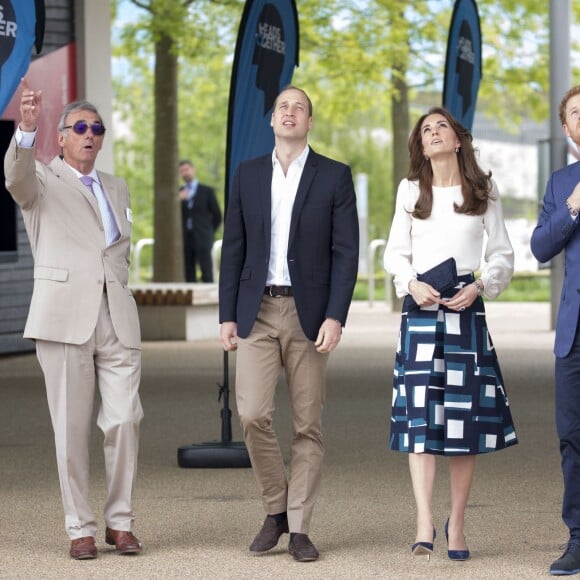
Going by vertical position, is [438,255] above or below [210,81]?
below

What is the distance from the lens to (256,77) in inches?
367

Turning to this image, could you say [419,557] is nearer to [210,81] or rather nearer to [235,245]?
[235,245]

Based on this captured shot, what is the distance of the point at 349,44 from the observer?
968 inches

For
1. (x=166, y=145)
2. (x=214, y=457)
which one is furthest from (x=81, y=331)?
(x=166, y=145)

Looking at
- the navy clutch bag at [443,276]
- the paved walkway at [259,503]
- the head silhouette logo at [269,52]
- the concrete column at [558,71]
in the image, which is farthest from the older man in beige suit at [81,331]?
the concrete column at [558,71]

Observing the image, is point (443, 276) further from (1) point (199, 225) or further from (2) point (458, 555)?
(1) point (199, 225)

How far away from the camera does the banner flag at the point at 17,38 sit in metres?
8.53

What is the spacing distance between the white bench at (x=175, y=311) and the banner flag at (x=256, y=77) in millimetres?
8990

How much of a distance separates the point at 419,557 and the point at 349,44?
18.7 m

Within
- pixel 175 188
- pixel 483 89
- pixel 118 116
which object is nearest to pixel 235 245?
pixel 175 188

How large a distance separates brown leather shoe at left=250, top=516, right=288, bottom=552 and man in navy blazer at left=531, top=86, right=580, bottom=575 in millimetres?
1114

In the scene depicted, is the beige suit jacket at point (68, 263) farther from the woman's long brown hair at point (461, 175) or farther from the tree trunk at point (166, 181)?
the tree trunk at point (166, 181)

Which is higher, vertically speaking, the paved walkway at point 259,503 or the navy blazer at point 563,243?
the navy blazer at point 563,243

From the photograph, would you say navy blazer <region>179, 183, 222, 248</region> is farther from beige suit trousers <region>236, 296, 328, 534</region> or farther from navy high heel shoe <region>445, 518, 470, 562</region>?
navy high heel shoe <region>445, 518, 470, 562</region>
